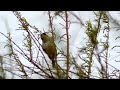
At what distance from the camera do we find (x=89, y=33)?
99cm

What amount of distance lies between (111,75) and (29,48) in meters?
0.39
